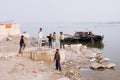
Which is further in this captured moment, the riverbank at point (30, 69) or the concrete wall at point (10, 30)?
the concrete wall at point (10, 30)

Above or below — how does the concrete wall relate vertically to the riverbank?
above

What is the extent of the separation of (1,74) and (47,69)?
2947 mm

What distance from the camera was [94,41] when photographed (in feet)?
142

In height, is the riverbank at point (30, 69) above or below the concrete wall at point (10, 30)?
below

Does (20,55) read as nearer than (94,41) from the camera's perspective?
Yes

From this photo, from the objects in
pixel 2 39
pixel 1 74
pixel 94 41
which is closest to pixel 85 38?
pixel 94 41

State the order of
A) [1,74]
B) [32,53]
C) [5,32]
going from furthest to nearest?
1. [5,32]
2. [32,53]
3. [1,74]

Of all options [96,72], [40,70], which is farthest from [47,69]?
[96,72]

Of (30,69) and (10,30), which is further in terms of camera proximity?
(10,30)

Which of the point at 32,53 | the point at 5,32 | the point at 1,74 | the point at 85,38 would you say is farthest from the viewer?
the point at 85,38

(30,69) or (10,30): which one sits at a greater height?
(10,30)

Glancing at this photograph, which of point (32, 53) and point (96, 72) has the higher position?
point (32, 53)

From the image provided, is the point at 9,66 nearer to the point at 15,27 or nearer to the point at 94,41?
the point at 15,27

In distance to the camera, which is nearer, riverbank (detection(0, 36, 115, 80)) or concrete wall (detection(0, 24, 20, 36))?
riverbank (detection(0, 36, 115, 80))
